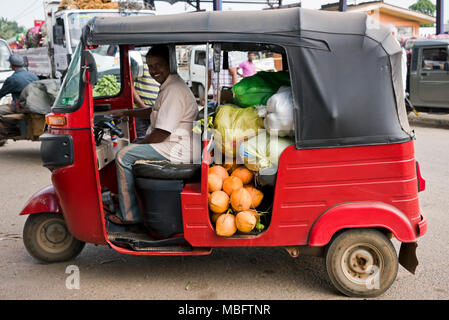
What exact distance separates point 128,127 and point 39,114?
3771 millimetres

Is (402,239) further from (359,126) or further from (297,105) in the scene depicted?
(297,105)

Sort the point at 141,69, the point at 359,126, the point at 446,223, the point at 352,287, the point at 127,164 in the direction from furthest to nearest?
the point at 141,69
the point at 446,223
the point at 127,164
the point at 352,287
the point at 359,126

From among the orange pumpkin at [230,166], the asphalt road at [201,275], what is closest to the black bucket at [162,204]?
the orange pumpkin at [230,166]

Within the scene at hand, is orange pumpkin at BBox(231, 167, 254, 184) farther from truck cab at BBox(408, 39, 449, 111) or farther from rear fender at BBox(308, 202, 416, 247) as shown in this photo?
truck cab at BBox(408, 39, 449, 111)

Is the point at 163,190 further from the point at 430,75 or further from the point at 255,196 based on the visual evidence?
the point at 430,75

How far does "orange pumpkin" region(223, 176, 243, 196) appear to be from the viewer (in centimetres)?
338

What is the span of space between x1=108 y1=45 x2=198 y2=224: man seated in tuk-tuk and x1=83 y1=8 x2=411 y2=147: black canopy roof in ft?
2.38

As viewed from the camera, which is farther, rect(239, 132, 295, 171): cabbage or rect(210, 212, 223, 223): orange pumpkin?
rect(210, 212, 223, 223): orange pumpkin

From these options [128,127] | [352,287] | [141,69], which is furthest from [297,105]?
[141,69]

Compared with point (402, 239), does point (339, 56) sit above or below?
above

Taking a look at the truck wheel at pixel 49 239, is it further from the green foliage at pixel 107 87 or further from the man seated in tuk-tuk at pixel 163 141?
the green foliage at pixel 107 87

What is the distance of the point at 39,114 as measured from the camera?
8.27 metres

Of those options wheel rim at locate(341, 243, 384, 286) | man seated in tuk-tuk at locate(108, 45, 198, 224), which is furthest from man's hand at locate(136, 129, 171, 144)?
wheel rim at locate(341, 243, 384, 286)

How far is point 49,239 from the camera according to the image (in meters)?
4.12
